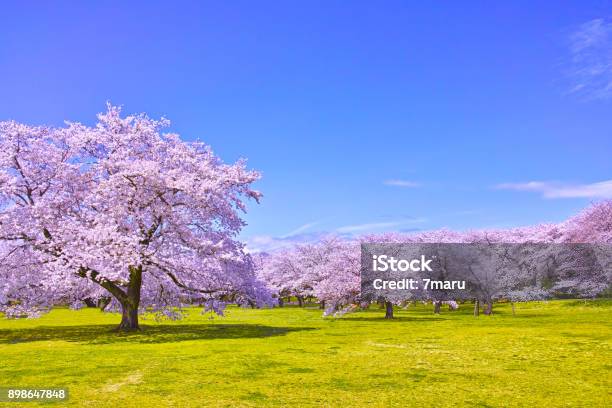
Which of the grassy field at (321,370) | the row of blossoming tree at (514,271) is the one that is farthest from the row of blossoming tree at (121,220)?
the row of blossoming tree at (514,271)

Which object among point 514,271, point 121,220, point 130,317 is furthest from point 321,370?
point 514,271

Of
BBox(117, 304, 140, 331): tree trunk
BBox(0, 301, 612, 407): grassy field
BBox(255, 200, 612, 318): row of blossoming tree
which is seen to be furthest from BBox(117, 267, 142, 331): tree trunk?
BBox(255, 200, 612, 318): row of blossoming tree

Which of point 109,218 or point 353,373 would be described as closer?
point 353,373

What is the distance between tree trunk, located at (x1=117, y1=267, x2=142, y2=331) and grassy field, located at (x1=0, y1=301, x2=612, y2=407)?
4.03m

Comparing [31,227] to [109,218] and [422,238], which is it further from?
[422,238]

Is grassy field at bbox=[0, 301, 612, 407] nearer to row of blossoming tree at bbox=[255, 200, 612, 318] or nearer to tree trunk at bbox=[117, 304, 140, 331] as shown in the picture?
tree trunk at bbox=[117, 304, 140, 331]

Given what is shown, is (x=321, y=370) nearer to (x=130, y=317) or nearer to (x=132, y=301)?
(x=132, y=301)

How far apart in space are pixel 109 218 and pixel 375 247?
34.4 meters

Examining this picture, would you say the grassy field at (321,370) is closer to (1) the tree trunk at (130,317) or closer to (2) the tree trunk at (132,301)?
(2) the tree trunk at (132,301)

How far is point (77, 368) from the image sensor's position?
19828 mm

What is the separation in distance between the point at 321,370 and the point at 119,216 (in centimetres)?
1773

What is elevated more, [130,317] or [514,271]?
[514,271]

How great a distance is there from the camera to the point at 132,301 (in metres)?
34.9

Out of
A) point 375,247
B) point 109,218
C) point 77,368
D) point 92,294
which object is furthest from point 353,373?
point 375,247
